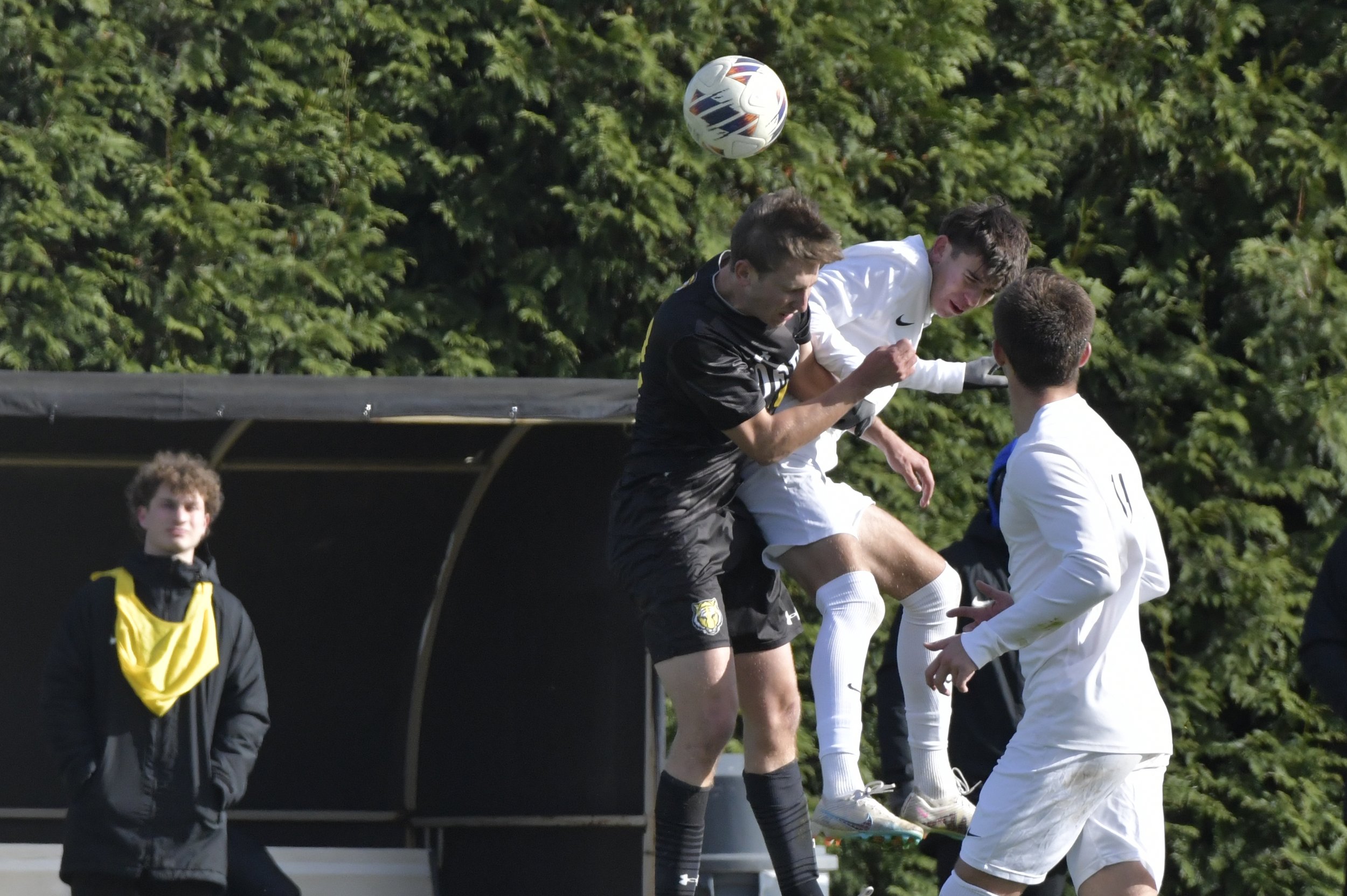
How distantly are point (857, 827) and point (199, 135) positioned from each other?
4.68 m

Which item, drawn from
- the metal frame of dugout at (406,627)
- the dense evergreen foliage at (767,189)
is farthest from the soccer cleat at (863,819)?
the dense evergreen foliage at (767,189)

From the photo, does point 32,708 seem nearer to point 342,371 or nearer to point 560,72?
point 342,371

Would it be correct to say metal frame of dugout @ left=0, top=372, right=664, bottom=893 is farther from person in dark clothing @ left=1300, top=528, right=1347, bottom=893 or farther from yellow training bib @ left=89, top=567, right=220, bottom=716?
person in dark clothing @ left=1300, top=528, right=1347, bottom=893

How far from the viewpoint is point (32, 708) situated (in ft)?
21.6

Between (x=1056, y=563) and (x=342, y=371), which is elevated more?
(x=342, y=371)

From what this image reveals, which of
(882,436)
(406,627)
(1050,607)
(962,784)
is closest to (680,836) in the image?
(962,784)

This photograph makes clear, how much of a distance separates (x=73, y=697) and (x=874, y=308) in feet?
8.54

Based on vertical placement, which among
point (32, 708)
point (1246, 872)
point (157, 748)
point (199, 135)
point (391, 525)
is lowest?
point (1246, 872)

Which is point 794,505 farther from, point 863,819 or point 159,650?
point 159,650

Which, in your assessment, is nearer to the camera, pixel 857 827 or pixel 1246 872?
pixel 857 827

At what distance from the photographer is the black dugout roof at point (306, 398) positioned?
476 cm

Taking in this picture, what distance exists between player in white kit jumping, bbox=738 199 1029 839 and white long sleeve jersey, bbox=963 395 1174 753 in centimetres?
82

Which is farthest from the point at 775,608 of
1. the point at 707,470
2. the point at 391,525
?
the point at 391,525

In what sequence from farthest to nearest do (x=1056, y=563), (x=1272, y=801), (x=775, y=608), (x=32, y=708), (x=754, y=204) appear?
1. (x=1272, y=801)
2. (x=32, y=708)
3. (x=775, y=608)
4. (x=754, y=204)
5. (x=1056, y=563)
